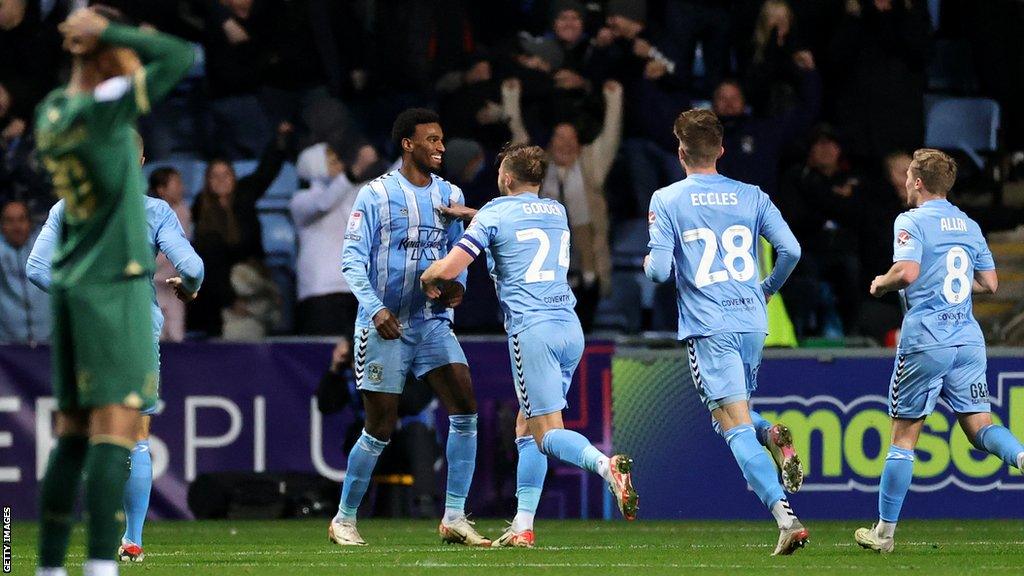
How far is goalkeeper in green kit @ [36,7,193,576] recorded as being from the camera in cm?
600

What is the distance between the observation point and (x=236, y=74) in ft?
51.8

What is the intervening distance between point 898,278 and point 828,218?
580 cm

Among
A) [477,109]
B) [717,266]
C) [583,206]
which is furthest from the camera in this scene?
[477,109]

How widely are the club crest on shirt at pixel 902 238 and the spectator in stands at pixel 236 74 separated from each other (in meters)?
7.77

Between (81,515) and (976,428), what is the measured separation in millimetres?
6968

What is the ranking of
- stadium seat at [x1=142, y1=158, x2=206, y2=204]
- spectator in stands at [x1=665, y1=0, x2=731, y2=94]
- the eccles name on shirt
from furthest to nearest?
spectator in stands at [x1=665, y1=0, x2=731, y2=94], stadium seat at [x1=142, y1=158, x2=206, y2=204], the eccles name on shirt

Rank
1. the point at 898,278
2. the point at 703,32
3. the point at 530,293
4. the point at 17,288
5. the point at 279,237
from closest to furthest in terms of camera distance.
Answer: the point at 898,278, the point at 530,293, the point at 17,288, the point at 279,237, the point at 703,32

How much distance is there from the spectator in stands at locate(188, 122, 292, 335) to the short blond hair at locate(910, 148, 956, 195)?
6.72 m

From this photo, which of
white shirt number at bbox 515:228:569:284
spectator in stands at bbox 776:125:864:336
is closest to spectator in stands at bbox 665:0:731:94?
spectator in stands at bbox 776:125:864:336

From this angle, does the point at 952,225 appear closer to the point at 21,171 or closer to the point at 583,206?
the point at 583,206

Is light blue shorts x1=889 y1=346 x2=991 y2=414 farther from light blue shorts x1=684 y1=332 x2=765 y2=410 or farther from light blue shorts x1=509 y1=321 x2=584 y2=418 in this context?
light blue shorts x1=509 y1=321 x2=584 y2=418

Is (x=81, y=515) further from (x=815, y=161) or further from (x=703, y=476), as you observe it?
(x=815, y=161)

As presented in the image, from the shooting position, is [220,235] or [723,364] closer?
[723,364]

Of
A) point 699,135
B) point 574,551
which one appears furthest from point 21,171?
point 699,135
